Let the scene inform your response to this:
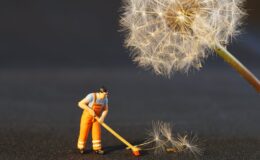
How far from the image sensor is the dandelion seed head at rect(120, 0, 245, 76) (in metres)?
7.74

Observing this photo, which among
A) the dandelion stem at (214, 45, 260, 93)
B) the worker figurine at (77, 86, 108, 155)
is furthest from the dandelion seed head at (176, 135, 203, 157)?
the dandelion stem at (214, 45, 260, 93)

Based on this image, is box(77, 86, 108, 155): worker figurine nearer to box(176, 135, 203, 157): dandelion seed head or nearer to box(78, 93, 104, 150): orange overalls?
box(78, 93, 104, 150): orange overalls

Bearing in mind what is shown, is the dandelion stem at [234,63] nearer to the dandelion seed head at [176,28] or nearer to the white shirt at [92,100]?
the dandelion seed head at [176,28]

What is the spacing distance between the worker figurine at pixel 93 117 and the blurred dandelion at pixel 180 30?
1.04 m

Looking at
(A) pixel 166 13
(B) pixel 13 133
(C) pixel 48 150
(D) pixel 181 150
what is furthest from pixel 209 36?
(B) pixel 13 133

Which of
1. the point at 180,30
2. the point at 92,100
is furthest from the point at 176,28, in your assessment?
the point at 92,100

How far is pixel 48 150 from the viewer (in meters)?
8.84

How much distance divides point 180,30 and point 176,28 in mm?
84

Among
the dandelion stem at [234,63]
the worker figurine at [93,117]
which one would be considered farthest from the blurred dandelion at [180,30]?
the worker figurine at [93,117]

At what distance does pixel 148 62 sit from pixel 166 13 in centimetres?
90

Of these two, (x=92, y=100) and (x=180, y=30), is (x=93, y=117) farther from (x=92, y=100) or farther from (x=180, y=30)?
(x=180, y=30)

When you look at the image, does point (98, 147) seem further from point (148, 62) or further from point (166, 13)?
point (166, 13)

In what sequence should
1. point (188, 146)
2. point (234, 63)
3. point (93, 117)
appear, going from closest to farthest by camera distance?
point (234, 63) → point (93, 117) → point (188, 146)

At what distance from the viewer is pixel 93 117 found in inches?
345
